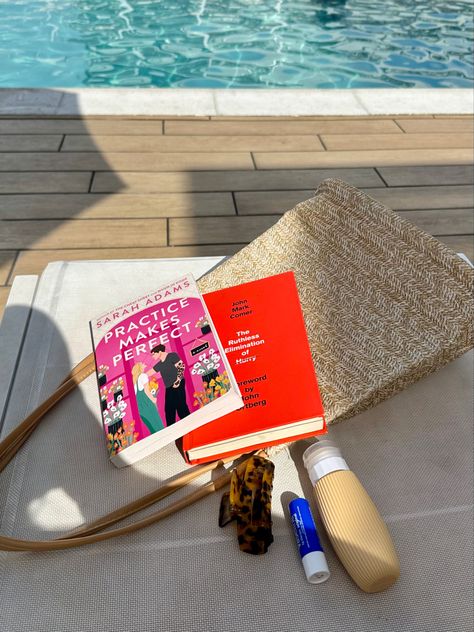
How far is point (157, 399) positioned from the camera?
2.51 ft

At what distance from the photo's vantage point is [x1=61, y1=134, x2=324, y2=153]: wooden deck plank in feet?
6.96

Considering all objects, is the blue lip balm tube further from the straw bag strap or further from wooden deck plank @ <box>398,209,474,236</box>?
wooden deck plank @ <box>398,209,474,236</box>

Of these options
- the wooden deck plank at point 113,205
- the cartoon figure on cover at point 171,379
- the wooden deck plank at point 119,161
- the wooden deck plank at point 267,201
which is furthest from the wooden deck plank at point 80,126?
the cartoon figure on cover at point 171,379

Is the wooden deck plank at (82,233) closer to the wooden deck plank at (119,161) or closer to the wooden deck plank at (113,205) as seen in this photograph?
the wooden deck plank at (113,205)

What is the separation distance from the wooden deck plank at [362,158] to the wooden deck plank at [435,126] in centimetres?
19

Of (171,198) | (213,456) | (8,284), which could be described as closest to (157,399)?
(213,456)

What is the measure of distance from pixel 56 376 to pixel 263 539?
18.8 inches

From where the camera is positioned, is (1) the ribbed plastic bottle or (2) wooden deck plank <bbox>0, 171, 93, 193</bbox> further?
(2) wooden deck plank <bbox>0, 171, 93, 193</bbox>

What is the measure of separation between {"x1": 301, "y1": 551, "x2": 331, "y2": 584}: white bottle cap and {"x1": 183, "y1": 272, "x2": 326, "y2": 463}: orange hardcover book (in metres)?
0.17

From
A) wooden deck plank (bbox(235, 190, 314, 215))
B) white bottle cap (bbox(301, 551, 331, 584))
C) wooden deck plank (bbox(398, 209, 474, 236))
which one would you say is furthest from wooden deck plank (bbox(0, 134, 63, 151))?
white bottle cap (bbox(301, 551, 331, 584))

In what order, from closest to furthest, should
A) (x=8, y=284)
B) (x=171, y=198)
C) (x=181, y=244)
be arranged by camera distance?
(x=8, y=284) < (x=181, y=244) < (x=171, y=198)

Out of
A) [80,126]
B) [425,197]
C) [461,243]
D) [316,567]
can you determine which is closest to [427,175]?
[425,197]

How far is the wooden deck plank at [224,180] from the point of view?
192cm

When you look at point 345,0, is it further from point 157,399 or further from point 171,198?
point 157,399
